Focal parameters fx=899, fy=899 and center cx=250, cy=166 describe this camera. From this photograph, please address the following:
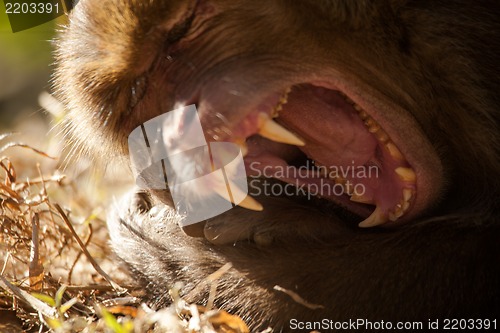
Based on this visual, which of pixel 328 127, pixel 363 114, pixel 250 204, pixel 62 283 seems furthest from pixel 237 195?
pixel 62 283

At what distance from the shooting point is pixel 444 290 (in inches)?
103

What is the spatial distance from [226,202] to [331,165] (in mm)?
361

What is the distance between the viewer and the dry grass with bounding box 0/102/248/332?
8.49 feet

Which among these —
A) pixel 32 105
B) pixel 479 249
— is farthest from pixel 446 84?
pixel 32 105

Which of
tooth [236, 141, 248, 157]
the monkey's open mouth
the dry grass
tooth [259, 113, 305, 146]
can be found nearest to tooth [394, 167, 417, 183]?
the monkey's open mouth

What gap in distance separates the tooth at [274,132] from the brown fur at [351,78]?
8cm

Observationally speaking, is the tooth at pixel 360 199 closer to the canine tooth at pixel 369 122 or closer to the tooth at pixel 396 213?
the tooth at pixel 396 213

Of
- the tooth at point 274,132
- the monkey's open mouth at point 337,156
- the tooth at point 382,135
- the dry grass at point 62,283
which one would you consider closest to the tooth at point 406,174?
the monkey's open mouth at point 337,156

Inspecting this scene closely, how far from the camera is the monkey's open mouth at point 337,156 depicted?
2.81 m

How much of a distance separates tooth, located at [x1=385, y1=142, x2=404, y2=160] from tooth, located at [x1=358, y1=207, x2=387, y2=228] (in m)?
0.18

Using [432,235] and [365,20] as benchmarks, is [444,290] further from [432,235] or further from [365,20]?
[365,20]

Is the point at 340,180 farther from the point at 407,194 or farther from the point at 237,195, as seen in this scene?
the point at 237,195

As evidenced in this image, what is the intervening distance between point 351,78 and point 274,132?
33 cm

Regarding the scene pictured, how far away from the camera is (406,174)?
2838mm
